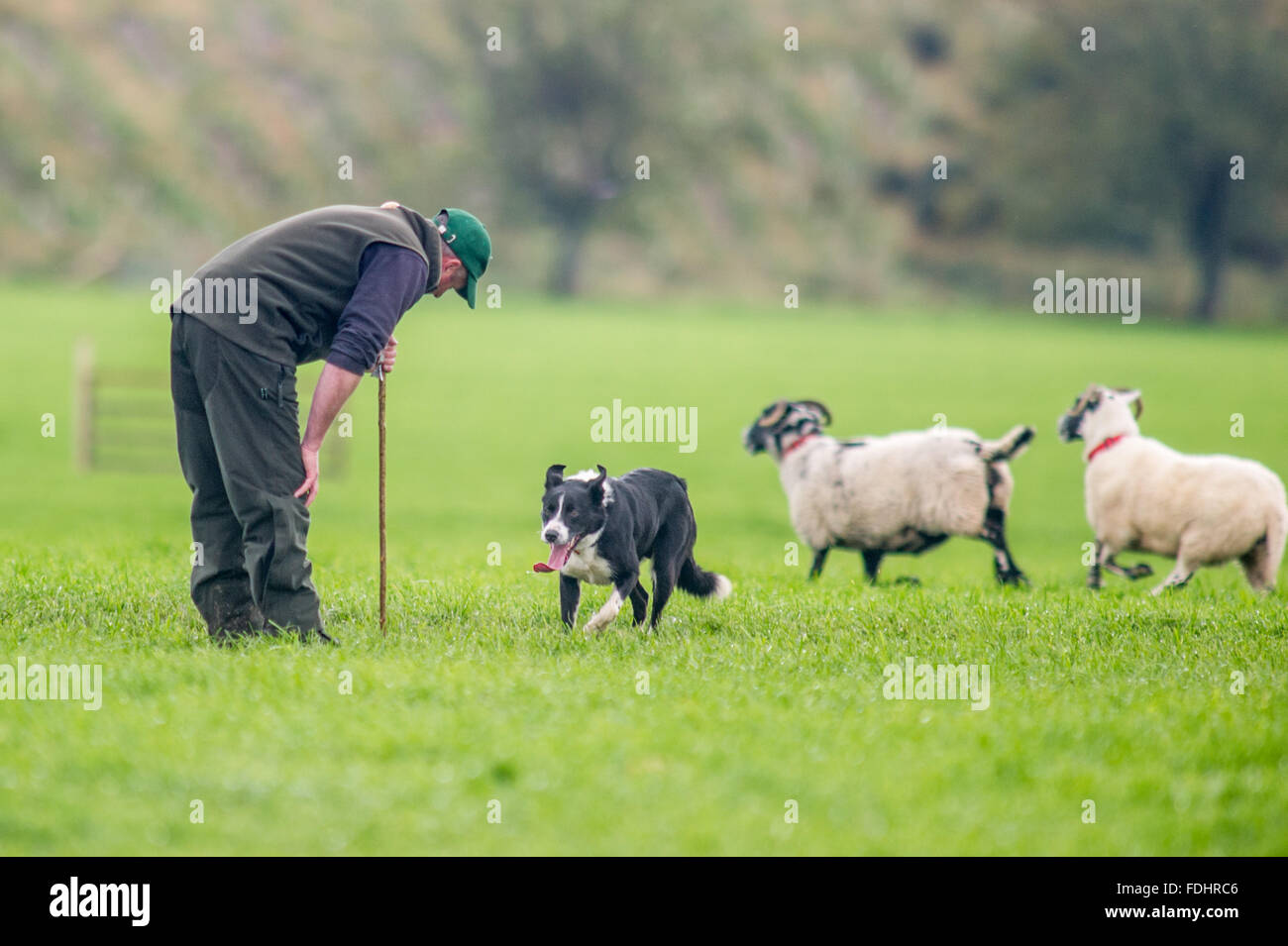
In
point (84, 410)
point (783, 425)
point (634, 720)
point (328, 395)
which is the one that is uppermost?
point (84, 410)

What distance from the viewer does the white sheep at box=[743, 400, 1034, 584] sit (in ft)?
34.9

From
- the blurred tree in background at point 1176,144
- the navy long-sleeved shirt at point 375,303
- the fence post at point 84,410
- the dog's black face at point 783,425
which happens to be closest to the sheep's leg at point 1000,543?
the dog's black face at point 783,425

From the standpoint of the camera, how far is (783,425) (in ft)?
A: 37.8

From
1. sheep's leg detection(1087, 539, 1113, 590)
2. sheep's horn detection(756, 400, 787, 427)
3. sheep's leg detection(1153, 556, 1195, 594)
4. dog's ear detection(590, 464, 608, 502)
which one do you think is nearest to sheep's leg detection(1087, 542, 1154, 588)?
sheep's leg detection(1087, 539, 1113, 590)

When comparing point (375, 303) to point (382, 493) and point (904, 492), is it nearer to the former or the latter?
point (382, 493)

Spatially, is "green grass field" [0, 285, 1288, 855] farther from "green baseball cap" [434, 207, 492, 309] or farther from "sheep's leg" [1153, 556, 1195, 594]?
"green baseball cap" [434, 207, 492, 309]

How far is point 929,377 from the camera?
36906 mm

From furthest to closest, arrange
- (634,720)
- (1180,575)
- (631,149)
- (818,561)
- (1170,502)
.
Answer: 1. (631,149)
2. (818,561)
3. (1180,575)
4. (1170,502)
5. (634,720)

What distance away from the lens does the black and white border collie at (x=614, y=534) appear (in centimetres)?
734

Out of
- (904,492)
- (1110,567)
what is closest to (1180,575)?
(1110,567)

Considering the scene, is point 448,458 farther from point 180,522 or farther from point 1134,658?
point 1134,658

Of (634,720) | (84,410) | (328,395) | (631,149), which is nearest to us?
(634,720)

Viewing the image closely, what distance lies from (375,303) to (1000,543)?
5.83 metres

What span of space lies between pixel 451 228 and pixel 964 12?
86560 millimetres
